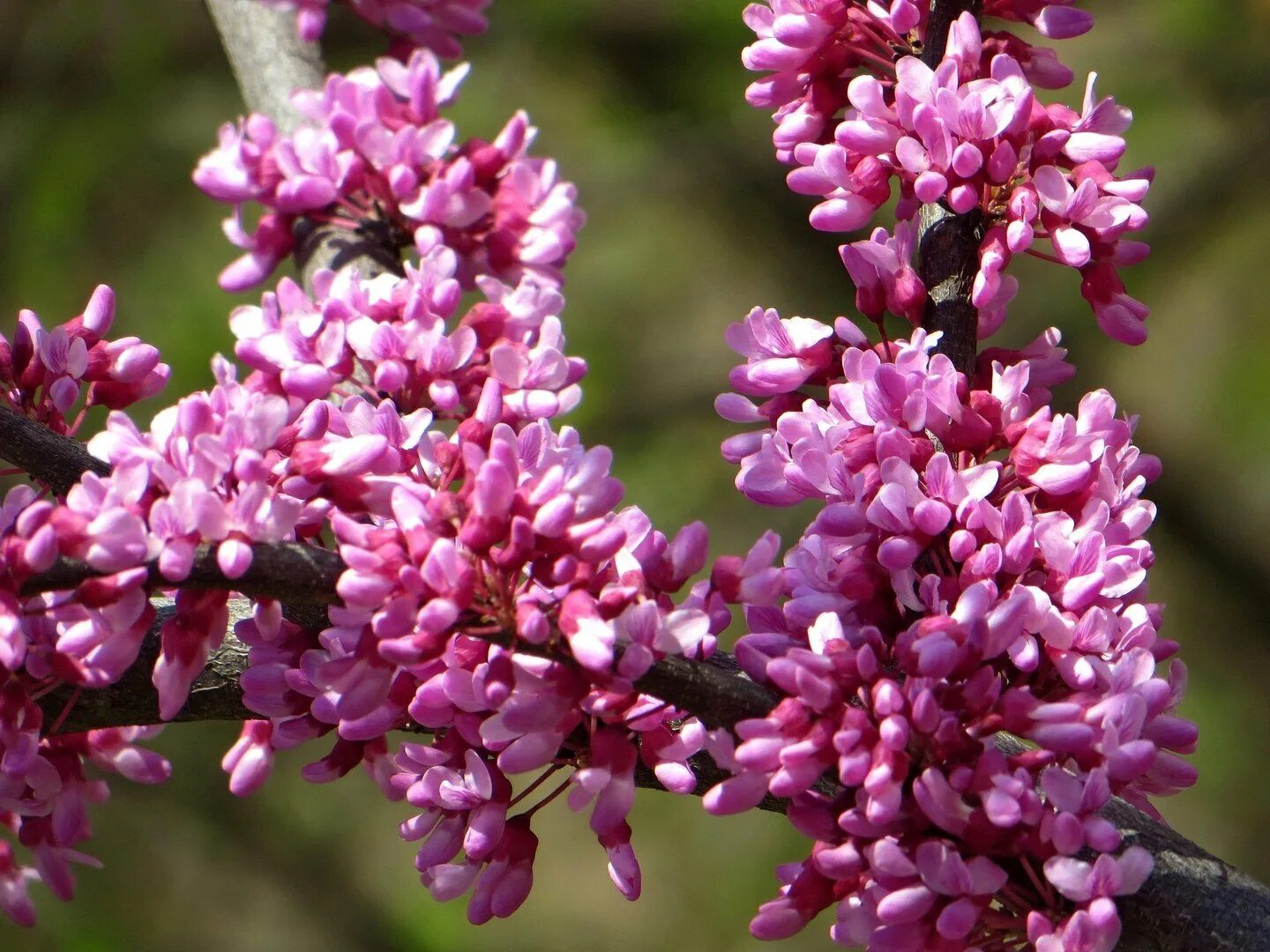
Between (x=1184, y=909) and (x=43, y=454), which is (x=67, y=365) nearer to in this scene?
(x=43, y=454)

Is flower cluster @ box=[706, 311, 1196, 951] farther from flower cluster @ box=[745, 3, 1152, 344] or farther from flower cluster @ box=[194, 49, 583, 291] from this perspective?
flower cluster @ box=[194, 49, 583, 291]

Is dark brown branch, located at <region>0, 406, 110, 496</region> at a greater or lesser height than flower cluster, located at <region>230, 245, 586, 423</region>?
greater

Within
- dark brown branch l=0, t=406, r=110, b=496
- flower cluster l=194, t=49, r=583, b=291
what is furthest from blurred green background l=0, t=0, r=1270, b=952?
dark brown branch l=0, t=406, r=110, b=496

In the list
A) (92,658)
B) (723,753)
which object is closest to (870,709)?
(723,753)

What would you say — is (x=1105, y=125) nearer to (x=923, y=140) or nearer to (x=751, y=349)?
(x=923, y=140)

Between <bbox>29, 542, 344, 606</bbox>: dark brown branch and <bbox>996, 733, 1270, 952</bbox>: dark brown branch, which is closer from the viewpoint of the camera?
<bbox>29, 542, 344, 606</bbox>: dark brown branch
